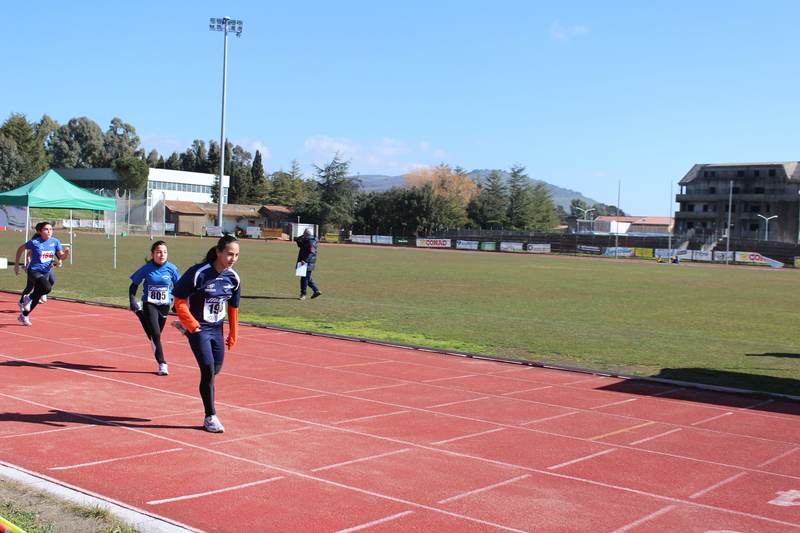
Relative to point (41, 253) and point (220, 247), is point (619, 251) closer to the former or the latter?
point (41, 253)

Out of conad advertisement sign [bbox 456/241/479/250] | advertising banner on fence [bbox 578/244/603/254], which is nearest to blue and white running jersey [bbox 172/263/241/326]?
advertising banner on fence [bbox 578/244/603/254]

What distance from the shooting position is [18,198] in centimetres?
1908

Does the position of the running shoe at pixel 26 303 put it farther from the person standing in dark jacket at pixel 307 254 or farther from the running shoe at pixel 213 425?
the running shoe at pixel 213 425

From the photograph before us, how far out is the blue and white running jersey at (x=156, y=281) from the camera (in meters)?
8.73

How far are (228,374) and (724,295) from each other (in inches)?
815

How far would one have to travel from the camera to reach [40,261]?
1225cm

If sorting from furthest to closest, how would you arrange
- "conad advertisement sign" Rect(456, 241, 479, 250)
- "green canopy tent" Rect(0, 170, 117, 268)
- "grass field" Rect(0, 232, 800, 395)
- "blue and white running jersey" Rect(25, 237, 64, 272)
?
"conad advertisement sign" Rect(456, 241, 479, 250) → "green canopy tent" Rect(0, 170, 117, 268) → "blue and white running jersey" Rect(25, 237, 64, 272) → "grass field" Rect(0, 232, 800, 395)

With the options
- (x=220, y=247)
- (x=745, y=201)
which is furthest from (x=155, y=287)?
(x=745, y=201)

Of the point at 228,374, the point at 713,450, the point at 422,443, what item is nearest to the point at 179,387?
the point at 228,374

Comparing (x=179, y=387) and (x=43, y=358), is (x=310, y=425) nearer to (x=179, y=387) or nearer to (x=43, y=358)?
(x=179, y=387)

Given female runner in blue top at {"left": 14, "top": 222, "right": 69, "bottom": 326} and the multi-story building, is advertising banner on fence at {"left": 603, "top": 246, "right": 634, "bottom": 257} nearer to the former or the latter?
the multi-story building

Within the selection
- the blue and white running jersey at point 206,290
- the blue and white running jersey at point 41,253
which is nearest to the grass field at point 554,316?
the blue and white running jersey at point 41,253

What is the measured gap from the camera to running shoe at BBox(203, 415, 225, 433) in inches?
239

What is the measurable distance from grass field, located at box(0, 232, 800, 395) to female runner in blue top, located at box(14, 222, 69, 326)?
0.82 metres
